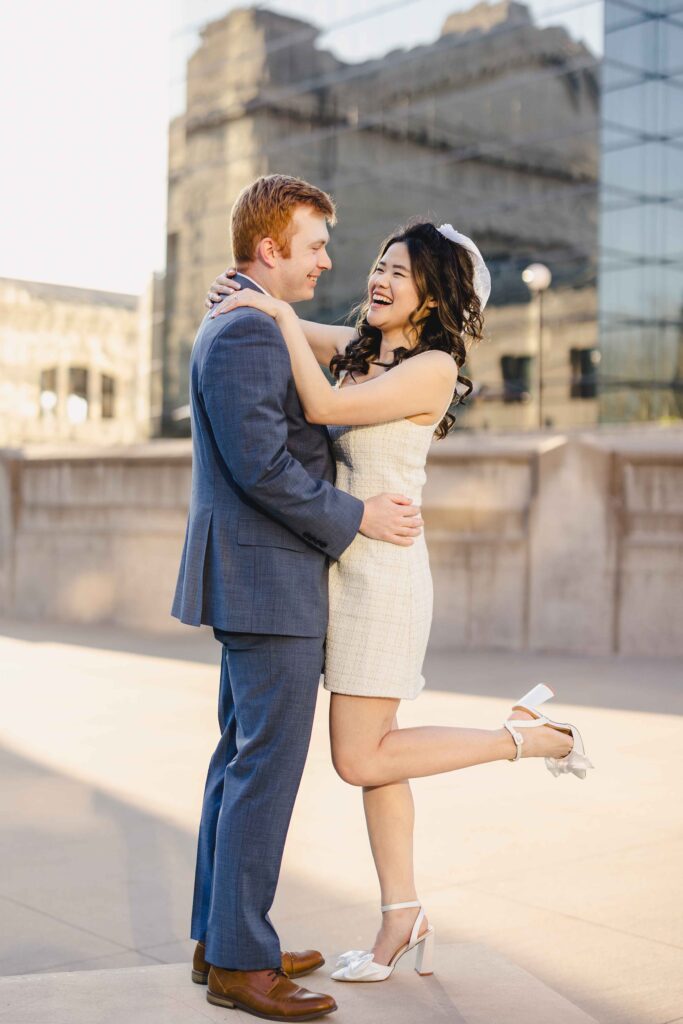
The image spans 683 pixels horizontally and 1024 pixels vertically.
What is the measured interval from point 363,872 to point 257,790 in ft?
5.44

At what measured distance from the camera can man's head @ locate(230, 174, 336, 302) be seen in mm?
3410

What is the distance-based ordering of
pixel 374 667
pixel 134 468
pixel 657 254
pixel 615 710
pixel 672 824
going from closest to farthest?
pixel 374 667, pixel 672 824, pixel 615 710, pixel 134 468, pixel 657 254

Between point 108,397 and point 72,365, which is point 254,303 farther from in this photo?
point 108,397

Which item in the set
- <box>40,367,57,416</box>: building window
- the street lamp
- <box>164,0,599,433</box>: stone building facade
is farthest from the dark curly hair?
<box>40,367,57,416</box>: building window

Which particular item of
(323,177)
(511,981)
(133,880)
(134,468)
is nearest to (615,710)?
(133,880)

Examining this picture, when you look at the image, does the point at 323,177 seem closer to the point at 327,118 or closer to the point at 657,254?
the point at 327,118

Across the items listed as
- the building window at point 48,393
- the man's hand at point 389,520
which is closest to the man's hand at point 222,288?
the man's hand at point 389,520

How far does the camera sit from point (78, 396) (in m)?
52.2

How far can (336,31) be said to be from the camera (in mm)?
43688

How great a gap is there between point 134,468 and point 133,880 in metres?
8.61

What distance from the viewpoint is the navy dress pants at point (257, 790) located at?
10.8ft

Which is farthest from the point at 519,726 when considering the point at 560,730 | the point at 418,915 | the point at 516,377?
the point at 516,377

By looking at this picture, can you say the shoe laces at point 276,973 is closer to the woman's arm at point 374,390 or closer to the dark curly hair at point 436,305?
the woman's arm at point 374,390

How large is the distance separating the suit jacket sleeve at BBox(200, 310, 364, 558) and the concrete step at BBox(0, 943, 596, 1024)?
1104 mm
